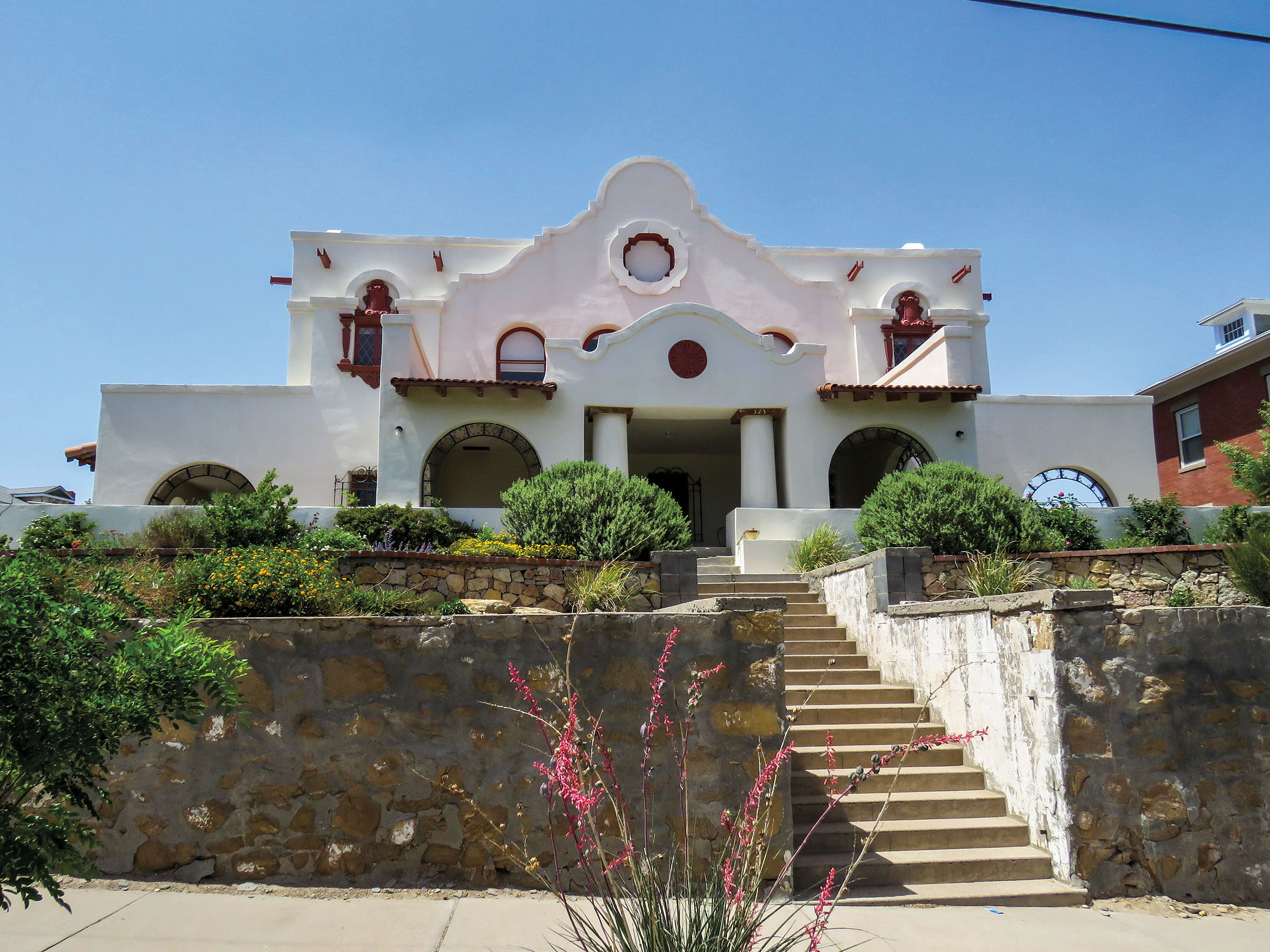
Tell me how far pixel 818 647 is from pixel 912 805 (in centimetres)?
313

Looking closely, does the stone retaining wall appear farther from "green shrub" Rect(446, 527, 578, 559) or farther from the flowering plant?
the flowering plant

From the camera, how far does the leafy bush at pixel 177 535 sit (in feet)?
39.2

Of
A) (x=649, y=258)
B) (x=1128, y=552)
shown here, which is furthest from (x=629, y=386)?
(x=1128, y=552)

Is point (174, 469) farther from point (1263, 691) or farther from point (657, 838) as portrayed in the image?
point (1263, 691)

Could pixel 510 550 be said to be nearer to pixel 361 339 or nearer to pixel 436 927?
pixel 436 927

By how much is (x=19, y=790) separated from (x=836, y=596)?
359 inches

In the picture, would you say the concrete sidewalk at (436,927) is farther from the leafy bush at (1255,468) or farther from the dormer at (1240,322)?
the dormer at (1240,322)

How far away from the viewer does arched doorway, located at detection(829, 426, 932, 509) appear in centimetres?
1728

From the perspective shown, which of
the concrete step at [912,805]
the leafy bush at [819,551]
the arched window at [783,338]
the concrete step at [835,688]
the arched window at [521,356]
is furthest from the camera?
the arched window at [783,338]

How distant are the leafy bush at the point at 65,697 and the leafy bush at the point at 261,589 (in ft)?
12.9

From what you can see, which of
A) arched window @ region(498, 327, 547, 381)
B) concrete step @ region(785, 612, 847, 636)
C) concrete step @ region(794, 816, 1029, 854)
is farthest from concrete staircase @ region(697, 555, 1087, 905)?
arched window @ region(498, 327, 547, 381)

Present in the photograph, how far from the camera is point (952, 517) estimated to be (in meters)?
12.6

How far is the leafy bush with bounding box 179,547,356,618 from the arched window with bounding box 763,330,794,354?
14856mm

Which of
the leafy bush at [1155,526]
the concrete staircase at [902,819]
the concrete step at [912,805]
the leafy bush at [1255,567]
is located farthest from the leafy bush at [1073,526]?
the concrete step at [912,805]
